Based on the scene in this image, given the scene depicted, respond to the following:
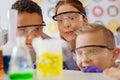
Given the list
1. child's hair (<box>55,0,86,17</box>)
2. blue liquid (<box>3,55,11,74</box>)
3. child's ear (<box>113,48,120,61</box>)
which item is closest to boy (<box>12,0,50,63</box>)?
child's hair (<box>55,0,86,17</box>)

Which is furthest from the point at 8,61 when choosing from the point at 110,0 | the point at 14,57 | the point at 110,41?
the point at 110,0

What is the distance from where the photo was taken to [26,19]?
4.39 ft

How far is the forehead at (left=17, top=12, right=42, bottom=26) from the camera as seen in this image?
4.36ft

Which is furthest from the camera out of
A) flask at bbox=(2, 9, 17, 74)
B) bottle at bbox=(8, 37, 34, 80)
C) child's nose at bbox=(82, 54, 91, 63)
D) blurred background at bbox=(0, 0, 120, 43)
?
blurred background at bbox=(0, 0, 120, 43)

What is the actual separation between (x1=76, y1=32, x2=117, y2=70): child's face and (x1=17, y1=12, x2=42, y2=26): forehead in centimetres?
26

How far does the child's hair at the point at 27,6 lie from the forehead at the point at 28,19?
18 mm

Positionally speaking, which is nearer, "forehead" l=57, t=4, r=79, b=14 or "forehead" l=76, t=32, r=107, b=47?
"forehead" l=76, t=32, r=107, b=47

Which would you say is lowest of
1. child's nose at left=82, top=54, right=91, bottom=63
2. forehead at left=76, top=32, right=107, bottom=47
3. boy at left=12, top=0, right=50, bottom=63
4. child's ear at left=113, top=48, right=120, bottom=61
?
child's nose at left=82, top=54, right=91, bottom=63

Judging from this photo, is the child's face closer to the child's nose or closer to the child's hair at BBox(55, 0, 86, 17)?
the child's nose

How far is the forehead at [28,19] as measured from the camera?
1.33 m

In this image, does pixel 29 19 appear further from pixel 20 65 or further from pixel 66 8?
pixel 20 65

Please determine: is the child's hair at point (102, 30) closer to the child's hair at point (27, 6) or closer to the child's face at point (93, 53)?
the child's face at point (93, 53)

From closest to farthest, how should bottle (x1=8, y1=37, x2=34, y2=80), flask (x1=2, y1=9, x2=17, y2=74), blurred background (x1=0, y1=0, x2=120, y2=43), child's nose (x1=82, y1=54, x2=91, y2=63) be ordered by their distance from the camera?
bottle (x1=8, y1=37, x2=34, y2=80), flask (x1=2, y1=9, x2=17, y2=74), child's nose (x1=82, y1=54, x2=91, y2=63), blurred background (x1=0, y1=0, x2=120, y2=43)

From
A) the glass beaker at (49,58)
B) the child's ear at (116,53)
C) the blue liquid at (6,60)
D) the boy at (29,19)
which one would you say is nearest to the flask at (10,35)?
the blue liquid at (6,60)
